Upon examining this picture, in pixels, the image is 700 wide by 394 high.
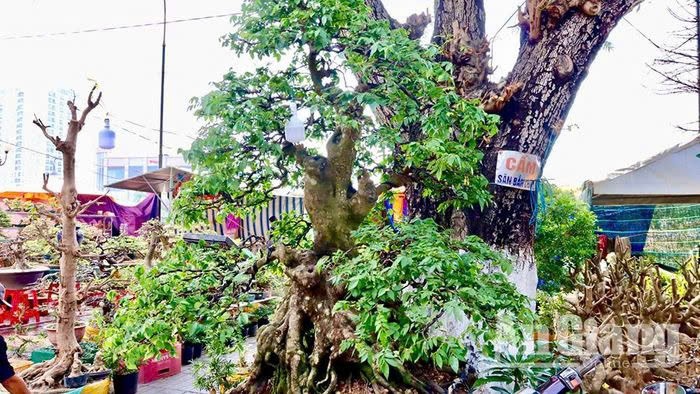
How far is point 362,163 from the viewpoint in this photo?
2.62m

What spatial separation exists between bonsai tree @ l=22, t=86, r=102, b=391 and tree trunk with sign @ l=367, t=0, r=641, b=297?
2565 mm

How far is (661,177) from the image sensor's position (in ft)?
17.6

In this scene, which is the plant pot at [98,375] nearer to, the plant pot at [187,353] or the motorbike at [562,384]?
the plant pot at [187,353]

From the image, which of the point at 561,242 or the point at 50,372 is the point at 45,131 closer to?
the point at 50,372

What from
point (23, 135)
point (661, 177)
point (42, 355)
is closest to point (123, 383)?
point (42, 355)

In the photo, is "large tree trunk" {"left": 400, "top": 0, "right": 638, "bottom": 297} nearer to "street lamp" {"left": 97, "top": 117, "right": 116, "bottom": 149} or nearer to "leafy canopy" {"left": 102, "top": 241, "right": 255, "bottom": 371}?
"leafy canopy" {"left": 102, "top": 241, "right": 255, "bottom": 371}

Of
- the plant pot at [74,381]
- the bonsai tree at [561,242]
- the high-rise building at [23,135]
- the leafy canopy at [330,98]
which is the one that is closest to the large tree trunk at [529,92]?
the leafy canopy at [330,98]

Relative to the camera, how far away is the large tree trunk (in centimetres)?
273

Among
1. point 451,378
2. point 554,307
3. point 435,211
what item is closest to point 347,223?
point 435,211

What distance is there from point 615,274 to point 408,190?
1.62m

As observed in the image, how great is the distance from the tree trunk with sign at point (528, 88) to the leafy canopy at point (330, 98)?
19.8 inches

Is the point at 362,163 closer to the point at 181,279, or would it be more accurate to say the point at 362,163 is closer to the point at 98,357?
the point at 181,279

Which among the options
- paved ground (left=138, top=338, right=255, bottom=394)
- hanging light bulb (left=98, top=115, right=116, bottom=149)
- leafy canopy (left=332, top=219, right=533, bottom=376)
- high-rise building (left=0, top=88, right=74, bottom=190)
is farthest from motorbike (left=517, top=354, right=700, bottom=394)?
high-rise building (left=0, top=88, right=74, bottom=190)

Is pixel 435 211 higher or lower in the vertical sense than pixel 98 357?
higher
